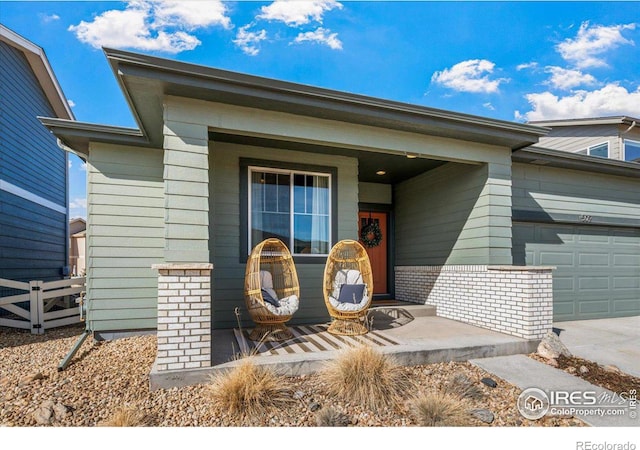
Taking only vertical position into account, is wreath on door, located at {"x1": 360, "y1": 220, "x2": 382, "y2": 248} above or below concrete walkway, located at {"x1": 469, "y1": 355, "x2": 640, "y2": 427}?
above

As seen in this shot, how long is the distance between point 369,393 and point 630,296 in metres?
7.09

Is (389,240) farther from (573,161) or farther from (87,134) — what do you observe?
(87,134)

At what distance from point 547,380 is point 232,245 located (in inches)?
163

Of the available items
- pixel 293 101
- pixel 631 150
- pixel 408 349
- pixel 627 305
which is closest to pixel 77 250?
pixel 293 101

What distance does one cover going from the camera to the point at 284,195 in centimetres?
565

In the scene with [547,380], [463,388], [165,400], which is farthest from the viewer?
[547,380]

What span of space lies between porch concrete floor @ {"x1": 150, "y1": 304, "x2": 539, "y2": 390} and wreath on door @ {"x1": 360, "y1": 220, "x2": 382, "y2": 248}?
1.96m

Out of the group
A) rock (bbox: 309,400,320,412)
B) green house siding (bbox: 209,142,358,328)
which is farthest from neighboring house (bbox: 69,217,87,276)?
rock (bbox: 309,400,320,412)

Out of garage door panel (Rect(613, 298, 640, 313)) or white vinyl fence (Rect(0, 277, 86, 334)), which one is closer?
white vinyl fence (Rect(0, 277, 86, 334))

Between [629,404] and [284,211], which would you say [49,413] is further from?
[629,404]

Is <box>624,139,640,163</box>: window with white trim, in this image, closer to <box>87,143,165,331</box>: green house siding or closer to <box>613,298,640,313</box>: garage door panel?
<box>613,298,640,313</box>: garage door panel

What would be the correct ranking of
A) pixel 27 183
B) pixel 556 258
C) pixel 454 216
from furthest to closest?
pixel 27 183, pixel 556 258, pixel 454 216

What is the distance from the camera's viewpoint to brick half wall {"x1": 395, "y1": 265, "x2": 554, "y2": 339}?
466cm

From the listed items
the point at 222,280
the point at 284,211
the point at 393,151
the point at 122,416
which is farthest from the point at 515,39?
the point at 122,416
